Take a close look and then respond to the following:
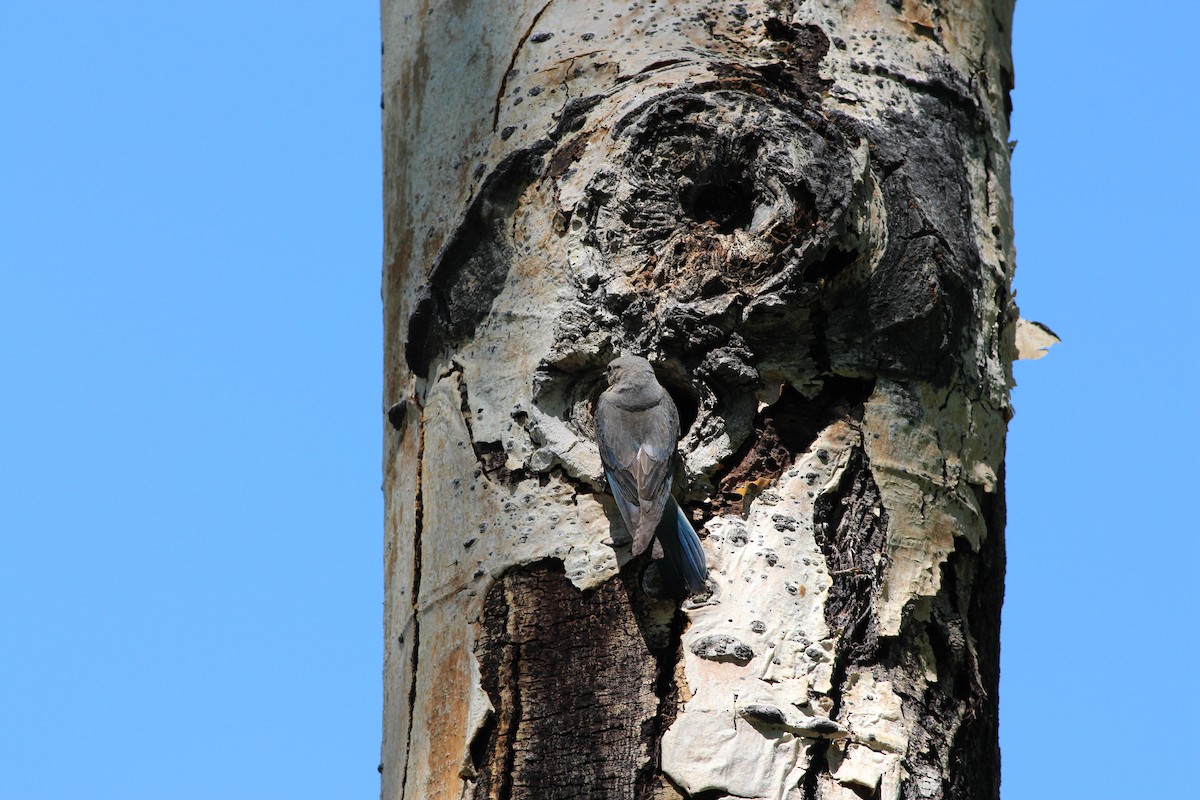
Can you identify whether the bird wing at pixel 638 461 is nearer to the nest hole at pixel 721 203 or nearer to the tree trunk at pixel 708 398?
the tree trunk at pixel 708 398

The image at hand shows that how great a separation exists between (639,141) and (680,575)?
759 millimetres

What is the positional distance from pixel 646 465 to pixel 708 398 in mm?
290

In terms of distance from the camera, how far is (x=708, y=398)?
2.71 metres

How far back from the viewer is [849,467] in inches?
103

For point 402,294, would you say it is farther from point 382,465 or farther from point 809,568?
point 809,568

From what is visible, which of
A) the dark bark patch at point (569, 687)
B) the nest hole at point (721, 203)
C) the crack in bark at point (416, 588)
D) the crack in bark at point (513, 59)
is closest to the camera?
the dark bark patch at point (569, 687)

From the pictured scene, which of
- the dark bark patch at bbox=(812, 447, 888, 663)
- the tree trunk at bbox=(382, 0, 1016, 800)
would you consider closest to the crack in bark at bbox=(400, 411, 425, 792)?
the tree trunk at bbox=(382, 0, 1016, 800)

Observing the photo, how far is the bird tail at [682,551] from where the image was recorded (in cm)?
247

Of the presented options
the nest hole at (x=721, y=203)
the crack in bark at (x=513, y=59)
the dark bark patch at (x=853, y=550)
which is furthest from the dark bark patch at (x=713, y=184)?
the dark bark patch at (x=853, y=550)

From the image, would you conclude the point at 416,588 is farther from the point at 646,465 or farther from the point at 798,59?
the point at 798,59

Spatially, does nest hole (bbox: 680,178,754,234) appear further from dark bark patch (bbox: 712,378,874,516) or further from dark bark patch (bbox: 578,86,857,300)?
dark bark patch (bbox: 712,378,874,516)

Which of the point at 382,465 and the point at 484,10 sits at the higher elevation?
the point at 484,10

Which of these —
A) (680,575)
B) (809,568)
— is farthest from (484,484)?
(809,568)

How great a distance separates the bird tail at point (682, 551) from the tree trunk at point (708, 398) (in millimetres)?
38
